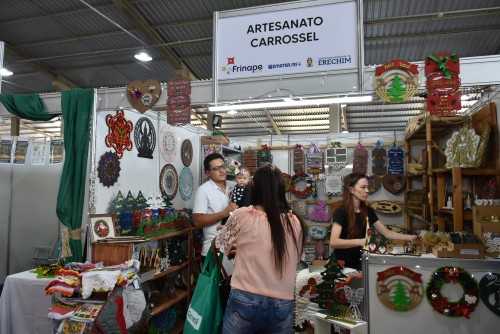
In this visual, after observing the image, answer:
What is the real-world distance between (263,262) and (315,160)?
13.3 ft

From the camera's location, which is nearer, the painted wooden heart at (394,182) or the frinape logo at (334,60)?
the frinape logo at (334,60)

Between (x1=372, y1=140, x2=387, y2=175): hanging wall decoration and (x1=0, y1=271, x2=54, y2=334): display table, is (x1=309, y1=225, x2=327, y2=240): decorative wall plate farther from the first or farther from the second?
(x1=0, y1=271, x2=54, y2=334): display table

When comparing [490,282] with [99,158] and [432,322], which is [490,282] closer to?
[432,322]

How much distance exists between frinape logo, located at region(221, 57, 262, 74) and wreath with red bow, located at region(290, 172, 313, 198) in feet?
9.75

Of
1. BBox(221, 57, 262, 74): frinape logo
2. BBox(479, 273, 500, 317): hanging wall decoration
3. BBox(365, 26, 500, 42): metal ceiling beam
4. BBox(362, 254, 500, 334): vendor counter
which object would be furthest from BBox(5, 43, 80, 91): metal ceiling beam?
BBox(479, 273, 500, 317): hanging wall decoration

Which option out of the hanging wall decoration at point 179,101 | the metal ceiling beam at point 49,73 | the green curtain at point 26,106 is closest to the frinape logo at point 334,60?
the hanging wall decoration at point 179,101

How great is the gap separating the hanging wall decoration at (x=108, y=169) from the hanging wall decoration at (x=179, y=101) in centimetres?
75

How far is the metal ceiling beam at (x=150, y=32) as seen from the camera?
6180 millimetres

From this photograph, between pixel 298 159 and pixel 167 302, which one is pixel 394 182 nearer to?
pixel 298 159

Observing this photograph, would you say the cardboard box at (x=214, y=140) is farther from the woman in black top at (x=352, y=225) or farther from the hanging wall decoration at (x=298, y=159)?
the woman in black top at (x=352, y=225)

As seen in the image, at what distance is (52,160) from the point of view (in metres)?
3.82

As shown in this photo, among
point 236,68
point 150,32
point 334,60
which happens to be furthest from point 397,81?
point 150,32

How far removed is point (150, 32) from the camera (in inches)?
275

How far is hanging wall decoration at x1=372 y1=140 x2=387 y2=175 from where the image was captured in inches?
214
